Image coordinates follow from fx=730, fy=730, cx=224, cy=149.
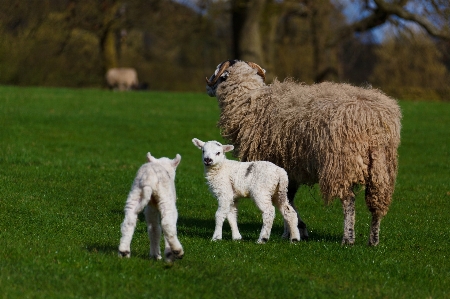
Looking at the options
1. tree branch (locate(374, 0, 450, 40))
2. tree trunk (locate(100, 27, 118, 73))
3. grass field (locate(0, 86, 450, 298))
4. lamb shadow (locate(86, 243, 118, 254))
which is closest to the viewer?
grass field (locate(0, 86, 450, 298))

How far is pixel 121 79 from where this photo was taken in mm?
37938

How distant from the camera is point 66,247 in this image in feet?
24.7

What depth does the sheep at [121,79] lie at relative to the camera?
37.9 metres

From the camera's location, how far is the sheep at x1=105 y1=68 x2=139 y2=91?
124ft

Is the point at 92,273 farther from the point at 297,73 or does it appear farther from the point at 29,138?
the point at 297,73

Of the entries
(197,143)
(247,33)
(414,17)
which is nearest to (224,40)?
(247,33)

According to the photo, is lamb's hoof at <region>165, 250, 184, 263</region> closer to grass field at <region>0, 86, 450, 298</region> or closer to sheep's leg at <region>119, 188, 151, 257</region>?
grass field at <region>0, 86, 450, 298</region>

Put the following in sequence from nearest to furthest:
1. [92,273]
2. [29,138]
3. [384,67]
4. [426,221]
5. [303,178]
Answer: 1. [92,273]
2. [303,178]
3. [426,221]
4. [29,138]
5. [384,67]

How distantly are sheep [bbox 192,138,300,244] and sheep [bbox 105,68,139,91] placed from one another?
2957 cm

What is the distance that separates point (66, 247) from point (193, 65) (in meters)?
48.6

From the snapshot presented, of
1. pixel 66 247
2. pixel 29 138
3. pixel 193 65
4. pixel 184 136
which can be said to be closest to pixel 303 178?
pixel 66 247

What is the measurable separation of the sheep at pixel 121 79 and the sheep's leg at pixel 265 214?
30.0 meters

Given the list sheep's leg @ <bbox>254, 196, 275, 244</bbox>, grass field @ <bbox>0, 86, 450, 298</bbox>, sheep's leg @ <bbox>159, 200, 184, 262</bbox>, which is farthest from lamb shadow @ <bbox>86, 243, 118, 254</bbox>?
sheep's leg @ <bbox>254, 196, 275, 244</bbox>

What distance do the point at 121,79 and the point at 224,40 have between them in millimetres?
12629
